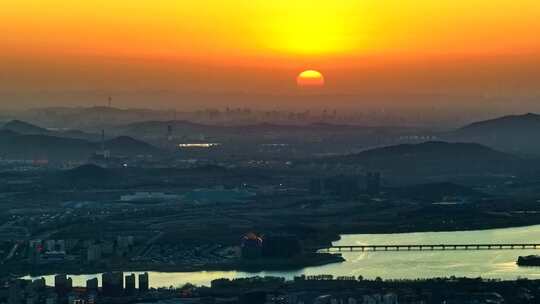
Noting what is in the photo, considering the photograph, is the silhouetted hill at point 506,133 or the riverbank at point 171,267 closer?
the riverbank at point 171,267

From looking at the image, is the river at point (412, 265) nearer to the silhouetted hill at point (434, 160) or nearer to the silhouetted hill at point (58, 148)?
the silhouetted hill at point (434, 160)

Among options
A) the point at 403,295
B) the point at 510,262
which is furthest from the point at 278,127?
Answer: the point at 403,295

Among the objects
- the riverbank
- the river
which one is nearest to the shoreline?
the riverbank

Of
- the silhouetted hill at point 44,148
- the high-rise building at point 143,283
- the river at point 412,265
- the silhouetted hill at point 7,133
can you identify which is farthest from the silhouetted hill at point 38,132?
the high-rise building at point 143,283

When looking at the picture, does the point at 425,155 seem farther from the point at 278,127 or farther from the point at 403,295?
the point at 403,295

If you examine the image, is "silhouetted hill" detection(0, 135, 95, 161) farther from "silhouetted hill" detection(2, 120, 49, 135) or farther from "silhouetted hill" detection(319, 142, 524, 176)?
"silhouetted hill" detection(319, 142, 524, 176)

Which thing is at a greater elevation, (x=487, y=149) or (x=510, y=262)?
(x=487, y=149)
